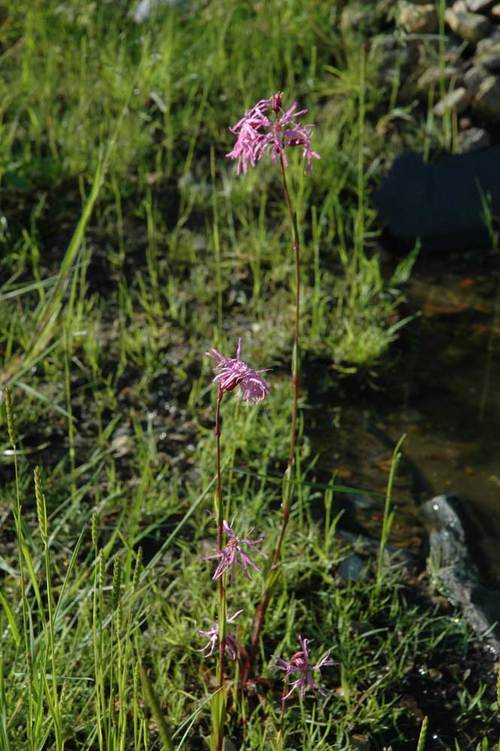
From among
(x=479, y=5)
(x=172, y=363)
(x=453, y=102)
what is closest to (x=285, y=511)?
(x=172, y=363)

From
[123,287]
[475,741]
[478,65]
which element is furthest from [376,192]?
[475,741]

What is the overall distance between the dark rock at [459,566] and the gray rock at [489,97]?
193cm

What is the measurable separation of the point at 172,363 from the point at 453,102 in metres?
1.68

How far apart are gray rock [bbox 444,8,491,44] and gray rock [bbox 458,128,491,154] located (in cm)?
44

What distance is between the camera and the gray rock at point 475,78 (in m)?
4.29

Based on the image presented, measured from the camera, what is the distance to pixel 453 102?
14.0 ft

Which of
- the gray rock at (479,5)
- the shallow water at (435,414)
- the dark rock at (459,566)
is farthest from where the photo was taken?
the gray rock at (479,5)

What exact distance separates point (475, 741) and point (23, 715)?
0.91m

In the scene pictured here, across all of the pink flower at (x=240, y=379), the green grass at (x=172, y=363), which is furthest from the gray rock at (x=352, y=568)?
the pink flower at (x=240, y=379)

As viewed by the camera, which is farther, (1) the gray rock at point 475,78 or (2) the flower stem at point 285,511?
(1) the gray rock at point 475,78

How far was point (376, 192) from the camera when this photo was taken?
4.03 metres

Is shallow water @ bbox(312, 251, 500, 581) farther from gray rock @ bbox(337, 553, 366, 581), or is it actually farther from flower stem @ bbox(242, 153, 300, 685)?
flower stem @ bbox(242, 153, 300, 685)

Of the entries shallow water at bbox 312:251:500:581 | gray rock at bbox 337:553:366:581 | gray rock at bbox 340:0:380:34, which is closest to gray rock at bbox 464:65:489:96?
gray rock at bbox 340:0:380:34

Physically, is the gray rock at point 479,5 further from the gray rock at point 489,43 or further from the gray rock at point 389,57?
the gray rock at point 389,57
